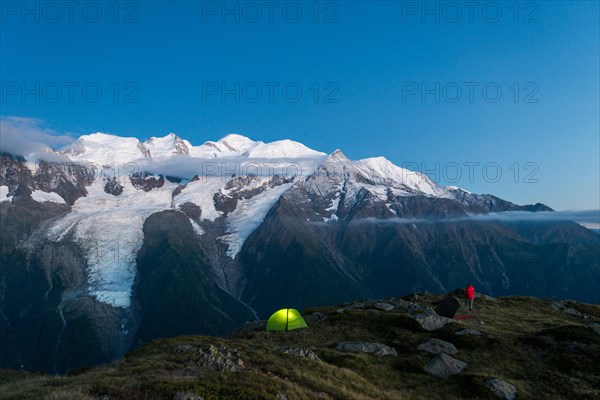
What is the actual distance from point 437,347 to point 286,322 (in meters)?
17.8

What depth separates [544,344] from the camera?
37750 millimetres

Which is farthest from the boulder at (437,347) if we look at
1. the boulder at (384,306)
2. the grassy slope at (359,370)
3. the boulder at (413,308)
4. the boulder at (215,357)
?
the boulder at (384,306)

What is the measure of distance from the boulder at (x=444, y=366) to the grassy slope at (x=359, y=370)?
701mm

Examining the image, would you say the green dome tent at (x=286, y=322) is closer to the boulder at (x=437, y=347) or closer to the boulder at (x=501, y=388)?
the boulder at (x=437, y=347)

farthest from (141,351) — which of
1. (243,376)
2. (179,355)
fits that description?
(243,376)

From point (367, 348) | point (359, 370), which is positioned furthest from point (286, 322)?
point (359, 370)

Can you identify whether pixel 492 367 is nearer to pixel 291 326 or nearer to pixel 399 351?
pixel 399 351

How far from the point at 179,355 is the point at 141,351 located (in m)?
7.22

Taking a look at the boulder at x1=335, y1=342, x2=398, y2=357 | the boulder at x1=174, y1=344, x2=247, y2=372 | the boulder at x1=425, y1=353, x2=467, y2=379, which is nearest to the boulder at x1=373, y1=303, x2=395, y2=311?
the boulder at x1=335, y1=342, x2=398, y2=357

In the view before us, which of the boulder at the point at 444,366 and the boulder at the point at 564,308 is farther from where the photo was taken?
the boulder at the point at 564,308

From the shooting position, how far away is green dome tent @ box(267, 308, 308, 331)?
48253 mm

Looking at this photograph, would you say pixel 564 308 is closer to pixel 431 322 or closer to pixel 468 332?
pixel 431 322

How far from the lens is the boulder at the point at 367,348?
36.2 meters

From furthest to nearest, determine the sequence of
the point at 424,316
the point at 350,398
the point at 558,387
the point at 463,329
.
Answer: the point at 424,316 < the point at 463,329 < the point at 558,387 < the point at 350,398
